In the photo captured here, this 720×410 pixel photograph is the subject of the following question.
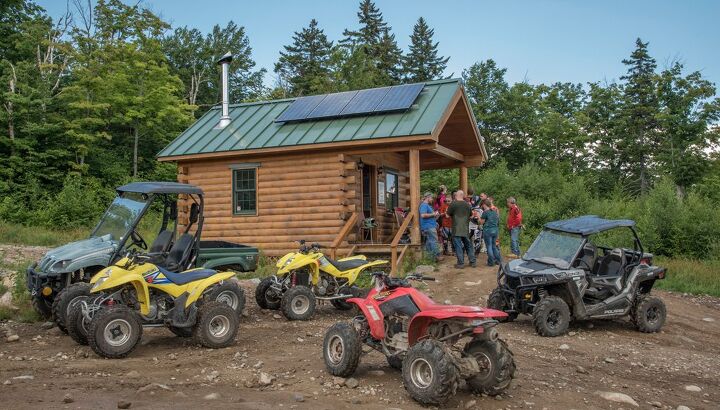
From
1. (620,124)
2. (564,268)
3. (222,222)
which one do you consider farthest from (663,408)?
(620,124)

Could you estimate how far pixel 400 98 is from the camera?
16.9 m

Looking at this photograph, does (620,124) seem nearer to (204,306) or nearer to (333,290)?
(333,290)

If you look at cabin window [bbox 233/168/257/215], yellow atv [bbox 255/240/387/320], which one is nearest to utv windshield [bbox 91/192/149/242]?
yellow atv [bbox 255/240/387/320]

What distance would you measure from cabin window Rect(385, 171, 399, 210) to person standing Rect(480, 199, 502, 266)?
427 cm

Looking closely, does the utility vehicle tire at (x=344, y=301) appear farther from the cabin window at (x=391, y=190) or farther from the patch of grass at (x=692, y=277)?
the patch of grass at (x=692, y=277)

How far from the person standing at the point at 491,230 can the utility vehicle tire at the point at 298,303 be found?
6.06 meters

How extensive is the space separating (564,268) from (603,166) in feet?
112

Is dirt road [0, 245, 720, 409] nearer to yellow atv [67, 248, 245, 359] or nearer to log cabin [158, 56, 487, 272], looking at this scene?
yellow atv [67, 248, 245, 359]

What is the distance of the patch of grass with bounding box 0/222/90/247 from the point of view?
2098 cm

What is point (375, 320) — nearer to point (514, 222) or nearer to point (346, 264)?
point (346, 264)

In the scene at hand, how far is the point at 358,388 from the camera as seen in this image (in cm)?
639

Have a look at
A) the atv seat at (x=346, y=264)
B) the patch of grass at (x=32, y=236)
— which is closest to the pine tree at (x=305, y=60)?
the patch of grass at (x=32, y=236)

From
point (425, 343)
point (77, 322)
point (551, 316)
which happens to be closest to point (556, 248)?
point (551, 316)

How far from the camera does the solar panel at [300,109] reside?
17.8 meters
